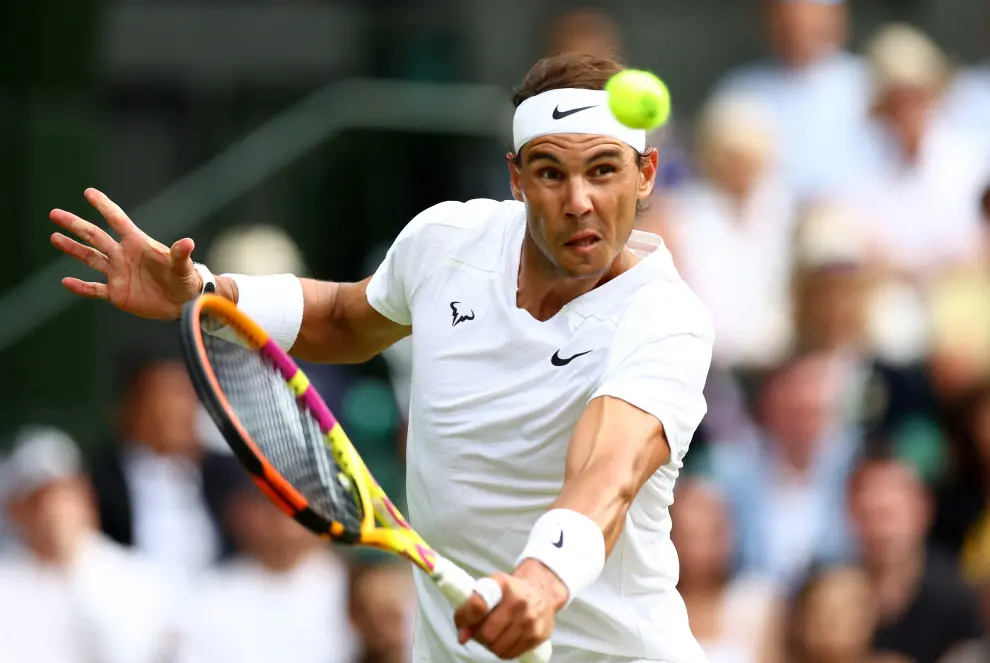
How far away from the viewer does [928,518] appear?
297 inches

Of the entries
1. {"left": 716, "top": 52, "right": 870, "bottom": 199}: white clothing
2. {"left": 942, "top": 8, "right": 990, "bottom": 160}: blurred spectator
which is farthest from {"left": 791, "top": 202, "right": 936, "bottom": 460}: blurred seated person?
{"left": 942, "top": 8, "right": 990, "bottom": 160}: blurred spectator

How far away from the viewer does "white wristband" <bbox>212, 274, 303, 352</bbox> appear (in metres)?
4.68

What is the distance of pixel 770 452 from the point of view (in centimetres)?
784

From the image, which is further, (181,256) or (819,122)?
(819,122)

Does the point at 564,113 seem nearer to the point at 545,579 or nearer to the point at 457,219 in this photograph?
the point at 457,219

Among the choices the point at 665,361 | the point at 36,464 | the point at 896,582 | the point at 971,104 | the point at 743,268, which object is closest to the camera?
the point at 665,361

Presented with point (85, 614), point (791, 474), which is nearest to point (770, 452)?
point (791, 474)

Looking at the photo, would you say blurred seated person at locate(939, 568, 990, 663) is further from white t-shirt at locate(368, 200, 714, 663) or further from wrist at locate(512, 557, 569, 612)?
wrist at locate(512, 557, 569, 612)

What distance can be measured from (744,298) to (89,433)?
3.42m

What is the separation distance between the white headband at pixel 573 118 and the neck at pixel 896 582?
138 inches

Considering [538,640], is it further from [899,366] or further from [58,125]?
[58,125]

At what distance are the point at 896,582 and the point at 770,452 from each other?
0.84 meters

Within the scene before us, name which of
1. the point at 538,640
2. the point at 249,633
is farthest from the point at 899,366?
the point at 538,640

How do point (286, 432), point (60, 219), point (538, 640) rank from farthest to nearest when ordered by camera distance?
point (60, 219) → point (286, 432) → point (538, 640)
